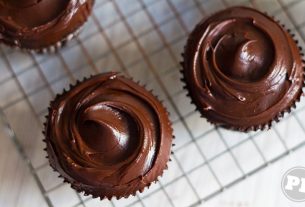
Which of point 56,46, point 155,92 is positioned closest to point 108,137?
point 155,92

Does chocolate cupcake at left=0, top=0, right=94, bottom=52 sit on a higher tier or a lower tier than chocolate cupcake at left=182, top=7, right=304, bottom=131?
higher

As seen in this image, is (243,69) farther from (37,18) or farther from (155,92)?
(37,18)

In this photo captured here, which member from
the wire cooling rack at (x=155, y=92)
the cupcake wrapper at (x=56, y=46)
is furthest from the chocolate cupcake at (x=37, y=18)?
the wire cooling rack at (x=155, y=92)

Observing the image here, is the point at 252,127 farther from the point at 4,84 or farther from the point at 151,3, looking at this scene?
Result: the point at 4,84

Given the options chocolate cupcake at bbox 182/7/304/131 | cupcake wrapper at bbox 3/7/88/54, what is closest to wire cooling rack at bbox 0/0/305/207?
cupcake wrapper at bbox 3/7/88/54

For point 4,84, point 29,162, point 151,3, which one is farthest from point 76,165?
point 151,3

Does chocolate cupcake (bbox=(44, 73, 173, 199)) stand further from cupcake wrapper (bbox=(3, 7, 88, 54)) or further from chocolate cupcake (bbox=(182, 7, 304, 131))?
cupcake wrapper (bbox=(3, 7, 88, 54))
